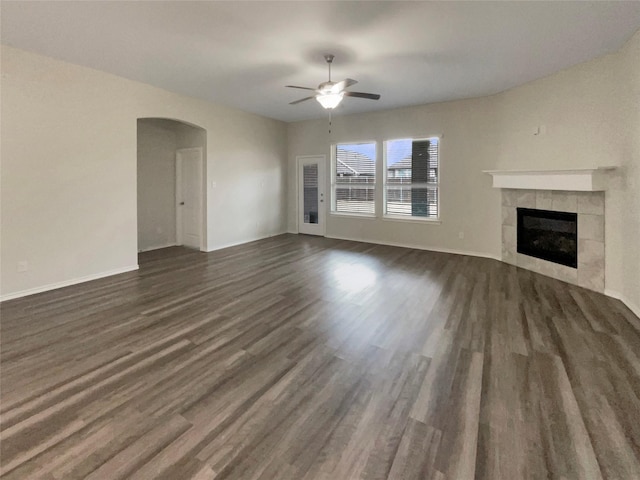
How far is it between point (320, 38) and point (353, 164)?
4.28 metres

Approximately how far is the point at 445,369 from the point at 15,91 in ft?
18.0

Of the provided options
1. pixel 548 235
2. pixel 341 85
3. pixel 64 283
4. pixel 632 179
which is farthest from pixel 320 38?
pixel 64 283

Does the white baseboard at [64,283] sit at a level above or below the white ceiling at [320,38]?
below

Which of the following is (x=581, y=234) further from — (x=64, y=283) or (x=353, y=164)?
(x=64, y=283)

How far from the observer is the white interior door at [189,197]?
6781 millimetres

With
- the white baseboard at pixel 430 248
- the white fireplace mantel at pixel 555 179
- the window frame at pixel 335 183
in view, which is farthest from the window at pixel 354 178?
the white fireplace mantel at pixel 555 179

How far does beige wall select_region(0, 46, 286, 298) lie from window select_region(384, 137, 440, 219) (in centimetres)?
408

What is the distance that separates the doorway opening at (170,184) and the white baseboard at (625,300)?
21.5ft

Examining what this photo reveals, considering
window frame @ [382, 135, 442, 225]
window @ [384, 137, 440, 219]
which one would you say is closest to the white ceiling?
window frame @ [382, 135, 442, 225]

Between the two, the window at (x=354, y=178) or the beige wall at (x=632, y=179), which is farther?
the window at (x=354, y=178)

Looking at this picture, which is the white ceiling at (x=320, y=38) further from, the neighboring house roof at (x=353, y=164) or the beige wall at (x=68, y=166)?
the neighboring house roof at (x=353, y=164)

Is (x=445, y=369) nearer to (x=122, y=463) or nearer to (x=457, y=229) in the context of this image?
(x=122, y=463)

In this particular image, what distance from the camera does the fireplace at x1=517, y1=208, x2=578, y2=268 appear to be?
4527 mm

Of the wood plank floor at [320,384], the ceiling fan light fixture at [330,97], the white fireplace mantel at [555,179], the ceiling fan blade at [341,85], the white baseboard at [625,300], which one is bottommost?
the wood plank floor at [320,384]
